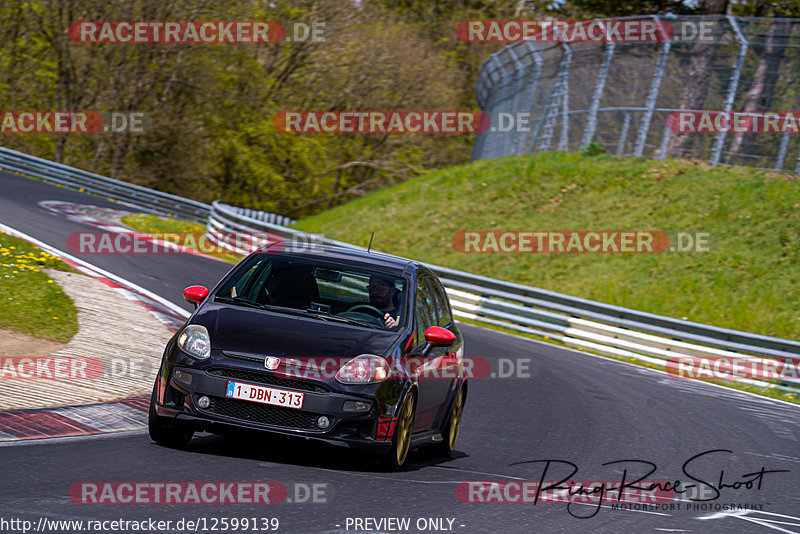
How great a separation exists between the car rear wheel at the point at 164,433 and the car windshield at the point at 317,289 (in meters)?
0.94

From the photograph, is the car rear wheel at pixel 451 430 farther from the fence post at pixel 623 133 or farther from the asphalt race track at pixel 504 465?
the fence post at pixel 623 133

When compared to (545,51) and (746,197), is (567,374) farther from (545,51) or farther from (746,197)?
(545,51)

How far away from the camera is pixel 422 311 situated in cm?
756

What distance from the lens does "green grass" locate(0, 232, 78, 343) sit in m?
10.4

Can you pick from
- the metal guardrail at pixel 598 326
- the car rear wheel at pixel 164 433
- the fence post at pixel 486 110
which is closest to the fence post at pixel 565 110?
the fence post at pixel 486 110

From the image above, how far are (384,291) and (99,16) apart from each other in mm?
32779

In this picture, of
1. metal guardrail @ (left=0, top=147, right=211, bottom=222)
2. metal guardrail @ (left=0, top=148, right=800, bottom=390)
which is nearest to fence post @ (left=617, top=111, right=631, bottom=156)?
metal guardrail @ (left=0, top=148, right=800, bottom=390)

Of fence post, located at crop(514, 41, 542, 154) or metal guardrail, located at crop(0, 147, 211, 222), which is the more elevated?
fence post, located at crop(514, 41, 542, 154)

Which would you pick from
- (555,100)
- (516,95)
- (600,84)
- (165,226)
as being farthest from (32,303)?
(516,95)

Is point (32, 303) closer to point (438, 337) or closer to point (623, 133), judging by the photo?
point (438, 337)

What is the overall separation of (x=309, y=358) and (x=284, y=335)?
0.26 meters

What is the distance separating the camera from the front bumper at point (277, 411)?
620 cm

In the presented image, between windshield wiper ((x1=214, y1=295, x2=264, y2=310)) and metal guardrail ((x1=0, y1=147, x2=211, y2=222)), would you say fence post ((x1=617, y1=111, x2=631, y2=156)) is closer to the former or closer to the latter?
metal guardrail ((x1=0, y1=147, x2=211, y2=222))

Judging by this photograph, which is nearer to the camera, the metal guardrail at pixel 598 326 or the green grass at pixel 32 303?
the green grass at pixel 32 303
